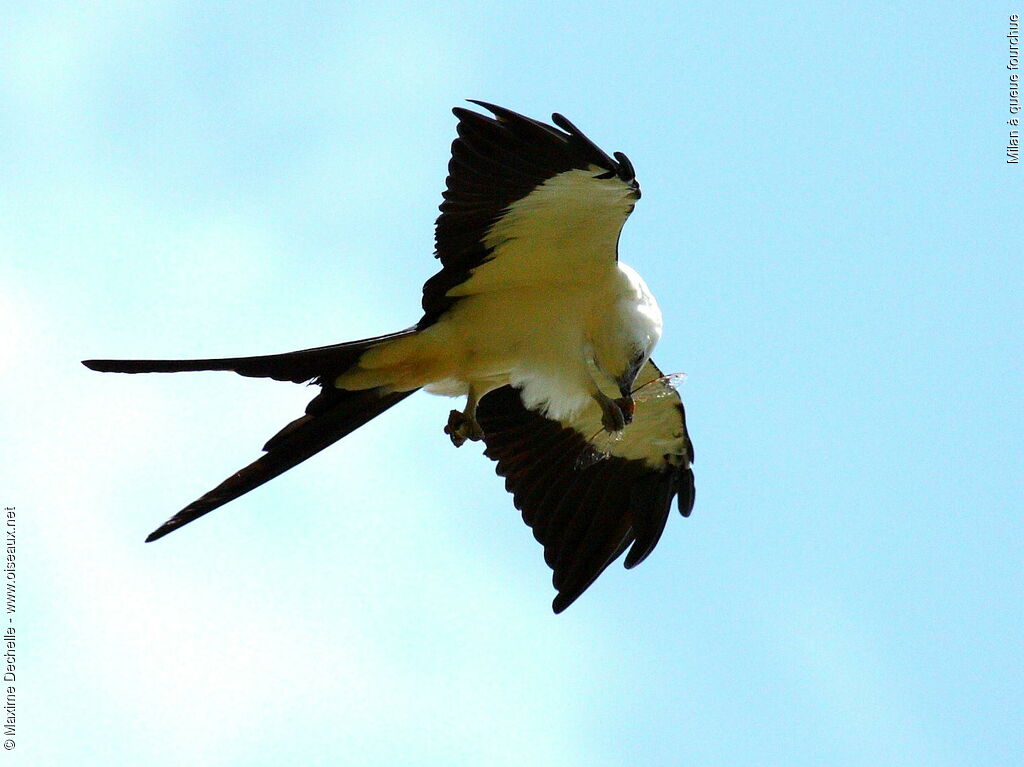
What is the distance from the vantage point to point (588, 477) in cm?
729

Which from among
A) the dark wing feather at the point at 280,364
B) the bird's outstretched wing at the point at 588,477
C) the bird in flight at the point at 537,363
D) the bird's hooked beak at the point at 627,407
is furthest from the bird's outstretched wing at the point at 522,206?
the bird's outstretched wing at the point at 588,477

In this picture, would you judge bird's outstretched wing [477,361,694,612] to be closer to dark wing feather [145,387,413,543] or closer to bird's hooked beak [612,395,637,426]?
bird's hooked beak [612,395,637,426]

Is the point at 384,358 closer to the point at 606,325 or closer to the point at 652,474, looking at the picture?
the point at 606,325

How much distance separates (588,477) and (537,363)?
0.89 metres

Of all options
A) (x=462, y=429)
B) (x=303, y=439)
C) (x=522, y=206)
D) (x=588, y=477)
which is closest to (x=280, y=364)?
(x=303, y=439)

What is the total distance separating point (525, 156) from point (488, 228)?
1.84ft

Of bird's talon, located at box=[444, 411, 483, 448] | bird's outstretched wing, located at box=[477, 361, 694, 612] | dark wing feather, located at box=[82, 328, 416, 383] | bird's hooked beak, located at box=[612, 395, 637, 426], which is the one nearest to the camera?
dark wing feather, located at box=[82, 328, 416, 383]

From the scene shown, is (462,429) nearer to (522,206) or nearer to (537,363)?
(537,363)

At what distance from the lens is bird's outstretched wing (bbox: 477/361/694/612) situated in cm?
706

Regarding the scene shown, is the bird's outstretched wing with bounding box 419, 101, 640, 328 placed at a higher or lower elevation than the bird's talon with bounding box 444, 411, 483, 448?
higher

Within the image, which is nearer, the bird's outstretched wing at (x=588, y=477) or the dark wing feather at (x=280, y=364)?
the dark wing feather at (x=280, y=364)

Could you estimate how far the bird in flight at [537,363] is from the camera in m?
5.77

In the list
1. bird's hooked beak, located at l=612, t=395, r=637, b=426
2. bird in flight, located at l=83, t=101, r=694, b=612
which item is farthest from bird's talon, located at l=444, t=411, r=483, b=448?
bird's hooked beak, located at l=612, t=395, r=637, b=426

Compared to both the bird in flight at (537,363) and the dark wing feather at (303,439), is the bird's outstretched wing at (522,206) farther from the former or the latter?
the dark wing feather at (303,439)
